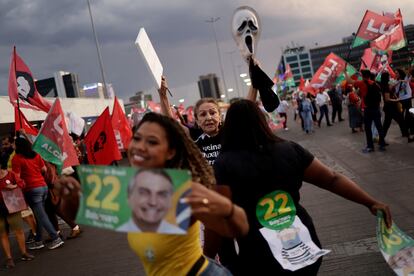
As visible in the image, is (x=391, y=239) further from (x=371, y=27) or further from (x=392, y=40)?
(x=392, y=40)

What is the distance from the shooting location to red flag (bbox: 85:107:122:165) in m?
7.12

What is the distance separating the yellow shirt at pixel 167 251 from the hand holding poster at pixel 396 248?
1.13 meters

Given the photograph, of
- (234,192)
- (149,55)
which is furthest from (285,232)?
(149,55)

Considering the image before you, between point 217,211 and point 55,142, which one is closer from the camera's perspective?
point 217,211

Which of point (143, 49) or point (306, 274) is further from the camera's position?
point (143, 49)

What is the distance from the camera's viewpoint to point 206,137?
4.25m

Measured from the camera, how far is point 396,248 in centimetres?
256

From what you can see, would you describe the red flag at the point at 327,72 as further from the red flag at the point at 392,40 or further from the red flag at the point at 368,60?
the red flag at the point at 392,40

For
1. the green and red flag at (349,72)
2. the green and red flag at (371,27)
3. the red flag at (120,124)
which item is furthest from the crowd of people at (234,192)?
the green and red flag at (349,72)

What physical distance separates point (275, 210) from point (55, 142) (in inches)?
152

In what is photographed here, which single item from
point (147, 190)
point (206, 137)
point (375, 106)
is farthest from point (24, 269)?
point (375, 106)

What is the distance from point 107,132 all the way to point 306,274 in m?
5.35

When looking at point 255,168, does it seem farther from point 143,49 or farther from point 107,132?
point 107,132

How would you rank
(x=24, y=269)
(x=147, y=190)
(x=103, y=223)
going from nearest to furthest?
(x=147, y=190) < (x=103, y=223) < (x=24, y=269)
